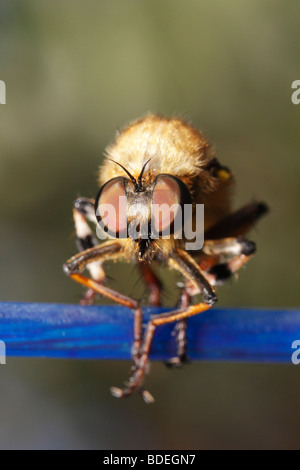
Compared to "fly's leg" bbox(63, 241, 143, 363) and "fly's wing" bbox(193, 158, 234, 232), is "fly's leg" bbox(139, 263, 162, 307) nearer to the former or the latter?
"fly's wing" bbox(193, 158, 234, 232)

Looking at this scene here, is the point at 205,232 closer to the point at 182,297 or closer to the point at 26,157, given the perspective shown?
the point at 182,297

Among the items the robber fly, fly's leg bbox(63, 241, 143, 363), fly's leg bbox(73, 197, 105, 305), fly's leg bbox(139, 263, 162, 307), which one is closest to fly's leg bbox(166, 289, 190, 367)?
the robber fly

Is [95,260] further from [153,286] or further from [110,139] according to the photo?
[110,139]

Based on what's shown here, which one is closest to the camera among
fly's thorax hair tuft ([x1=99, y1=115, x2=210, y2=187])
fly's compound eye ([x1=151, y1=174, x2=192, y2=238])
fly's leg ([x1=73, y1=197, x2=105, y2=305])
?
fly's compound eye ([x1=151, y1=174, x2=192, y2=238])

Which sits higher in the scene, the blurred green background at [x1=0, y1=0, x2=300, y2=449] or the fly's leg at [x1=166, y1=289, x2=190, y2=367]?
the blurred green background at [x1=0, y1=0, x2=300, y2=449]

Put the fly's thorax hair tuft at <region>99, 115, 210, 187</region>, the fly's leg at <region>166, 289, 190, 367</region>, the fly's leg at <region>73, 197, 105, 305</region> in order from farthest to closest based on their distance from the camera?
1. the fly's leg at <region>73, 197, 105, 305</region>
2. the fly's thorax hair tuft at <region>99, 115, 210, 187</region>
3. the fly's leg at <region>166, 289, 190, 367</region>

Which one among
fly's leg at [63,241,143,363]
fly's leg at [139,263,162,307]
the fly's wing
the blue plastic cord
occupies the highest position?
the fly's wing
